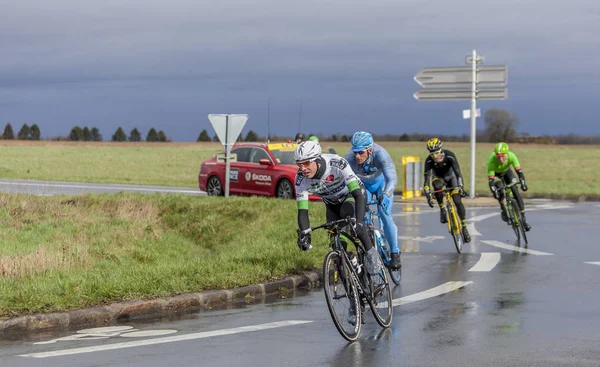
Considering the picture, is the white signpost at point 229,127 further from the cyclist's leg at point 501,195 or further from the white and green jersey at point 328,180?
the white and green jersey at point 328,180

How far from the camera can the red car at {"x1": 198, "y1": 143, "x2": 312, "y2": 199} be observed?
1051 inches

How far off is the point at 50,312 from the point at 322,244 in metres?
6.22

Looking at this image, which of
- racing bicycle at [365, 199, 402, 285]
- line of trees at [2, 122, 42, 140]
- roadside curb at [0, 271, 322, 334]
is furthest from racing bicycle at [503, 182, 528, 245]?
line of trees at [2, 122, 42, 140]

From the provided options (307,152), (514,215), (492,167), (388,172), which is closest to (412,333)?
(307,152)

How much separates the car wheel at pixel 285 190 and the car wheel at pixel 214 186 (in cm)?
252

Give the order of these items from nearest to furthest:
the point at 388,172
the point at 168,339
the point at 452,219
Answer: the point at 168,339 → the point at 388,172 → the point at 452,219

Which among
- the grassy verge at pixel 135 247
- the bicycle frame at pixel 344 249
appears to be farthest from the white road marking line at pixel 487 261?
the bicycle frame at pixel 344 249

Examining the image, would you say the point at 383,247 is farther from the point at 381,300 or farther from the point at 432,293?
the point at 381,300

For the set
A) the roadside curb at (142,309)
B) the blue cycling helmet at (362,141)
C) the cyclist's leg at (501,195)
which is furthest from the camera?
the cyclist's leg at (501,195)

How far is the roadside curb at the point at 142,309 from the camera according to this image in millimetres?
9141

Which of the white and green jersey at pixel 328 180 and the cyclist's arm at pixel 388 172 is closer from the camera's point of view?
the white and green jersey at pixel 328 180

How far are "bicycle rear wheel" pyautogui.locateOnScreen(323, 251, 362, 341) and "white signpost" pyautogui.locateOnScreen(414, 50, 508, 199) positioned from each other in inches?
933

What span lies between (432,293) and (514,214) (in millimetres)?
6705

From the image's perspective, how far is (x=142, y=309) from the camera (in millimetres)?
9969
